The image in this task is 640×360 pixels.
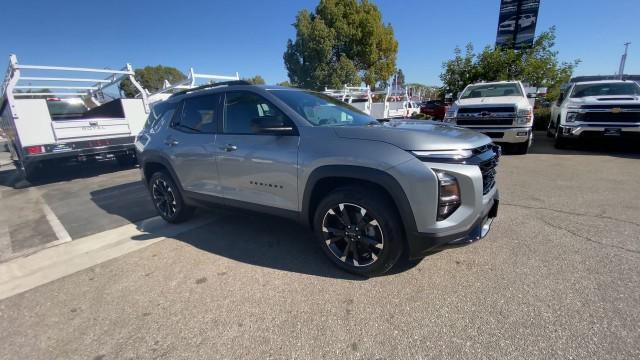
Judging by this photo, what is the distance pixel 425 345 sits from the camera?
191 centimetres

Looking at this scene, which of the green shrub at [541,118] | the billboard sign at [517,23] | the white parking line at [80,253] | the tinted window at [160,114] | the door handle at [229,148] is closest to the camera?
the white parking line at [80,253]

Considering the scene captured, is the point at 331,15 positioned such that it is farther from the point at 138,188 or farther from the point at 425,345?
the point at 425,345

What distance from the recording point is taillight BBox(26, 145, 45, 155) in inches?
257

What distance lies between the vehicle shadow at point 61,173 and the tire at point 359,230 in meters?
8.21

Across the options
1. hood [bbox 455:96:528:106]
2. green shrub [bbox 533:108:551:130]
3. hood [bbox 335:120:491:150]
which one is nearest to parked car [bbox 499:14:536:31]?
green shrub [bbox 533:108:551:130]

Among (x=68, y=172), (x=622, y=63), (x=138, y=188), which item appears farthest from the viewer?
(x=622, y=63)

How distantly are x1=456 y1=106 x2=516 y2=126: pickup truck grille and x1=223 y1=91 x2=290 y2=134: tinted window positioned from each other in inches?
249

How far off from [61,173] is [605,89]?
15518 mm

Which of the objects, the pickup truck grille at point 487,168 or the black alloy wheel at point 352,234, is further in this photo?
the black alloy wheel at point 352,234

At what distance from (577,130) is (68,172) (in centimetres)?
1395

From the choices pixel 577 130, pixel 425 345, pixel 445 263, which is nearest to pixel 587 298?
pixel 445 263

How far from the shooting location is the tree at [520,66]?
45.1 feet

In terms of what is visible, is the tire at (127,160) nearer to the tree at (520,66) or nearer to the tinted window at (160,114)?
the tinted window at (160,114)

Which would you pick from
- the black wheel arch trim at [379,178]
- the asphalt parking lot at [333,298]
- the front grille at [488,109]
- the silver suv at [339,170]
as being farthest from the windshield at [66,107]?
the front grille at [488,109]
